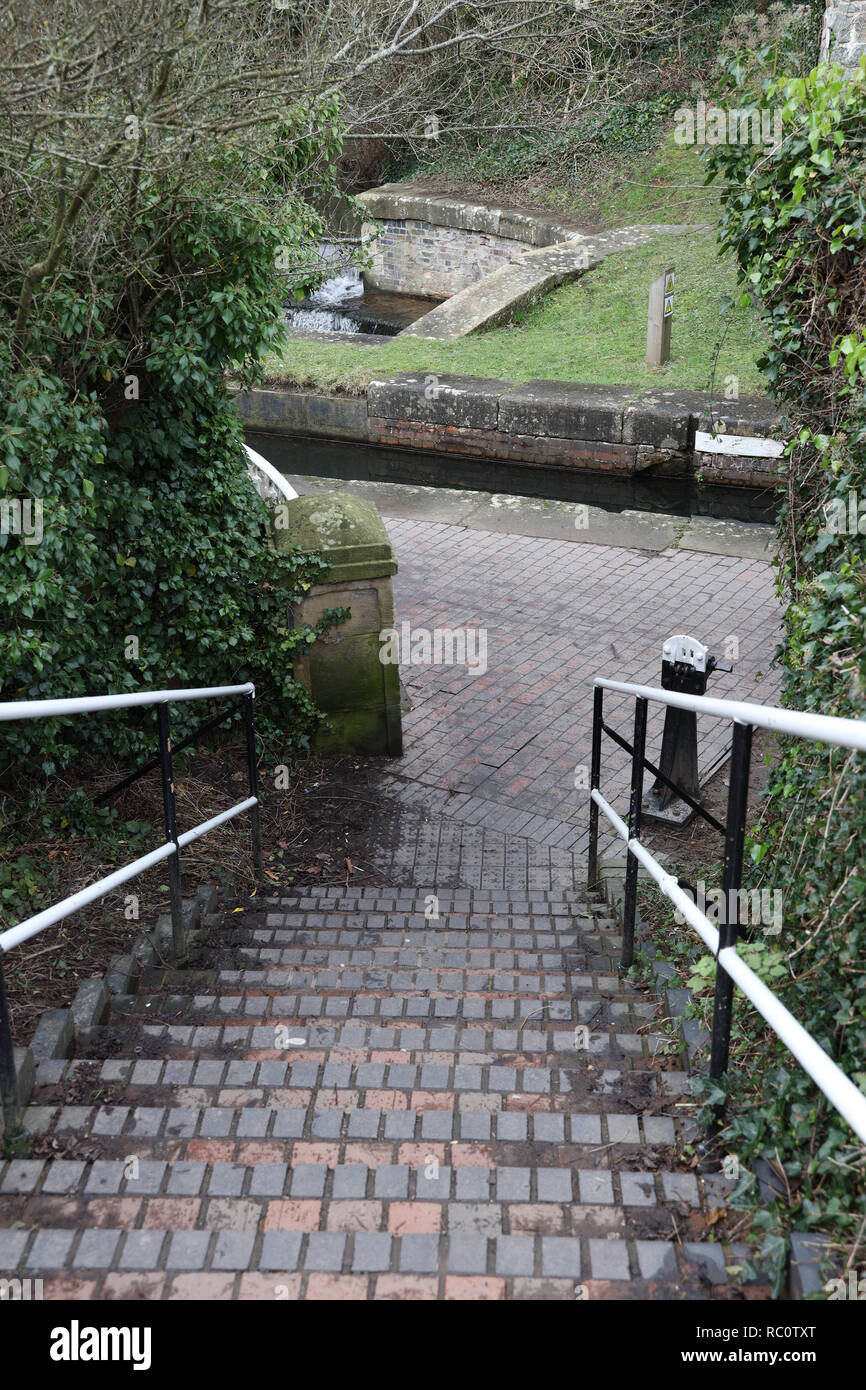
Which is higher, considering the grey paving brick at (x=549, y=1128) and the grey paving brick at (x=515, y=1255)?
the grey paving brick at (x=515, y=1255)

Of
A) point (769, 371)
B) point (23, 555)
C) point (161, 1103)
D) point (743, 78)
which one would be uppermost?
point (743, 78)

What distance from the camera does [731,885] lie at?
256 cm

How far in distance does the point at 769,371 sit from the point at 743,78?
1.29 metres

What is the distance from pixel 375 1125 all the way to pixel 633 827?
1.59 meters

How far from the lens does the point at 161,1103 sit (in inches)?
118

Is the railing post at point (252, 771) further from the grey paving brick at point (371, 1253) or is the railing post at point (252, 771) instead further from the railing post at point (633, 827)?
the grey paving brick at point (371, 1253)

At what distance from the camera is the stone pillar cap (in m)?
6.69

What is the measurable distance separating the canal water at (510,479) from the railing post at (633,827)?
8.28 metres

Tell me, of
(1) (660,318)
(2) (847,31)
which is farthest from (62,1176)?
(2) (847,31)

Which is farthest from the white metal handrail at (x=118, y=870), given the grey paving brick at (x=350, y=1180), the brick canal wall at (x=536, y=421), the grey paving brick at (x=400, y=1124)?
the brick canal wall at (x=536, y=421)

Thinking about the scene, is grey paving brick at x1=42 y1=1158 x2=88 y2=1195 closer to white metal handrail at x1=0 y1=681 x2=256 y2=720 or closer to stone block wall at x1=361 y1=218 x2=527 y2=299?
white metal handrail at x1=0 y1=681 x2=256 y2=720

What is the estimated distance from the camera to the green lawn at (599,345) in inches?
565
